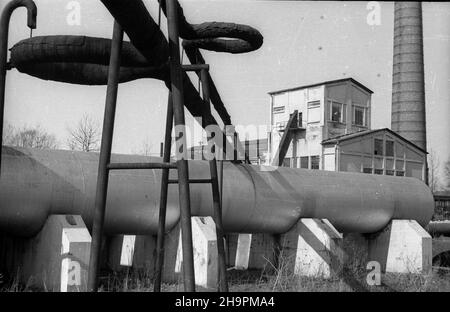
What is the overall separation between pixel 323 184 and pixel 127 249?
4273mm

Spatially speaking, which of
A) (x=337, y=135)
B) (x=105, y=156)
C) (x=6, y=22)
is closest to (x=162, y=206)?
(x=105, y=156)

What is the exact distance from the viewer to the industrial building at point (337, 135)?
2728 cm

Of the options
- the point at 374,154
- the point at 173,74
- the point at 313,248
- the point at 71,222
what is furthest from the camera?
the point at 374,154

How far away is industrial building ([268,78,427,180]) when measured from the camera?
27.3m

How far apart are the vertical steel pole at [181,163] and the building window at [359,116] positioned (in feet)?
85.1

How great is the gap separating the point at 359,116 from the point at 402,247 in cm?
1824

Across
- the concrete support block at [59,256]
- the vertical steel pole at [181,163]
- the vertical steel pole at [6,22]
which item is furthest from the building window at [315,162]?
the vertical steel pole at [6,22]

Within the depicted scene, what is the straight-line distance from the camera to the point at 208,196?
973cm

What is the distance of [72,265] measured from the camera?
7.39m

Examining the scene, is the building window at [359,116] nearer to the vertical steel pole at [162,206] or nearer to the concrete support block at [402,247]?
the concrete support block at [402,247]

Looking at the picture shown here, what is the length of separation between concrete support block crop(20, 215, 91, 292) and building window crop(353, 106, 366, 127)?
2364cm
